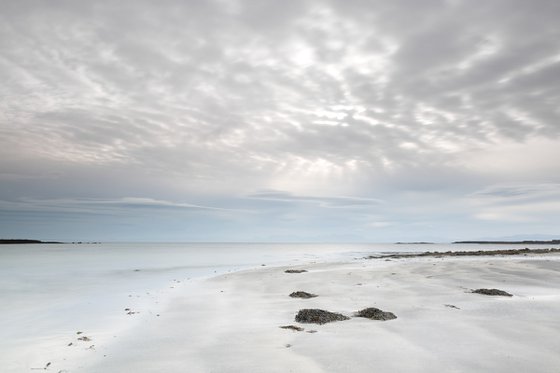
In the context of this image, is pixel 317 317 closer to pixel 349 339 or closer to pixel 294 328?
pixel 294 328

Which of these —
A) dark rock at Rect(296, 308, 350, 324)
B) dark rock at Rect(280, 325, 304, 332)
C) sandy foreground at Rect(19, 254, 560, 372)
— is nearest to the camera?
sandy foreground at Rect(19, 254, 560, 372)

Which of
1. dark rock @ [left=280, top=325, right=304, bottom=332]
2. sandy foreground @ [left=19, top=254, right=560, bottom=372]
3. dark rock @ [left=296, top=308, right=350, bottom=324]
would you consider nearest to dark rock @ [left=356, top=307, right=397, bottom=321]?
sandy foreground @ [left=19, top=254, right=560, bottom=372]

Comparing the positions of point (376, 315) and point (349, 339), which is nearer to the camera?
point (349, 339)

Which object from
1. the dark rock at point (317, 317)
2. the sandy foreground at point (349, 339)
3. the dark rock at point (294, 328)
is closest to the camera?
the sandy foreground at point (349, 339)

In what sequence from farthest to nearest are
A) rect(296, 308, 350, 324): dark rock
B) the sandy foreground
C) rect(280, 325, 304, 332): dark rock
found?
rect(296, 308, 350, 324): dark rock < rect(280, 325, 304, 332): dark rock < the sandy foreground

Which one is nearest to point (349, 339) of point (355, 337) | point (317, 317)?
point (355, 337)

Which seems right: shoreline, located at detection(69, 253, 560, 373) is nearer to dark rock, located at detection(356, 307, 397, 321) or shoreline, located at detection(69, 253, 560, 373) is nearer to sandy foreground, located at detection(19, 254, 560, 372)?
sandy foreground, located at detection(19, 254, 560, 372)

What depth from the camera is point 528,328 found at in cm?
730

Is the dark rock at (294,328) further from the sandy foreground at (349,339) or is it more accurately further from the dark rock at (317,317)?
the dark rock at (317,317)

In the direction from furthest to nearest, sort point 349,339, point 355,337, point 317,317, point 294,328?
point 317,317, point 294,328, point 355,337, point 349,339

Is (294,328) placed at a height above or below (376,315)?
below

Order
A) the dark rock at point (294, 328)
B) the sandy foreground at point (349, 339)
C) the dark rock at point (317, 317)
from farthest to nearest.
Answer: the dark rock at point (317, 317), the dark rock at point (294, 328), the sandy foreground at point (349, 339)

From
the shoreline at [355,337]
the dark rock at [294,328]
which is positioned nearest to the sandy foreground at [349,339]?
the shoreline at [355,337]

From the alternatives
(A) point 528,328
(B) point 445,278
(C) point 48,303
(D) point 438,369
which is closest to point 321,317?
(D) point 438,369
